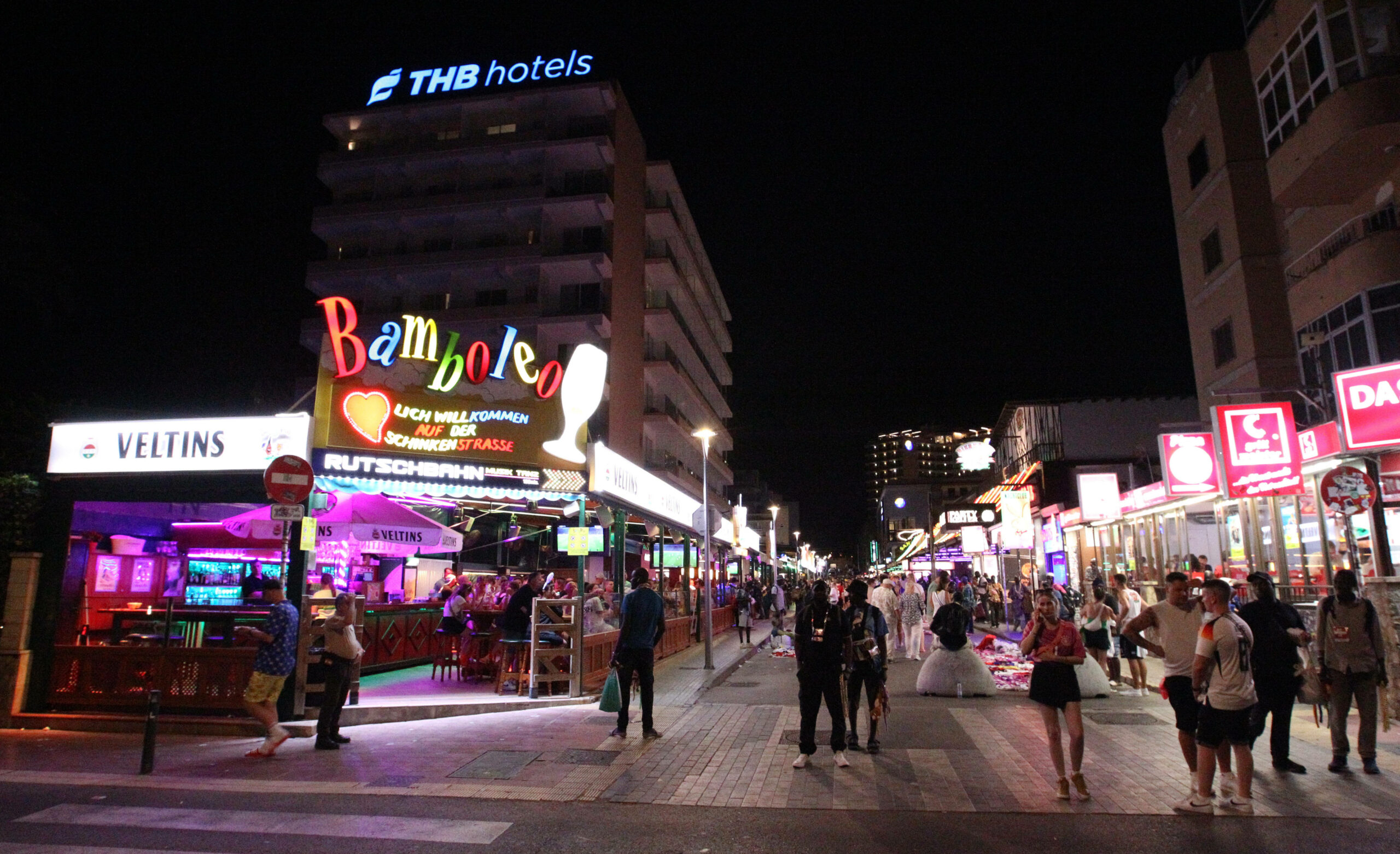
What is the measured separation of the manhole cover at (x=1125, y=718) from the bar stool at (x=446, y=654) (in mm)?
10018

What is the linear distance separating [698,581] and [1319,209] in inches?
910

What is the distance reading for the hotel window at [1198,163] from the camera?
2405cm

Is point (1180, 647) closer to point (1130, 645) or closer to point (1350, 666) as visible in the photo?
point (1350, 666)

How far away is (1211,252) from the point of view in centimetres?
2394

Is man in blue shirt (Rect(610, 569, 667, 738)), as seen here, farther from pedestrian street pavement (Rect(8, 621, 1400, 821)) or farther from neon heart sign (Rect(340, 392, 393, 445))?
neon heart sign (Rect(340, 392, 393, 445))

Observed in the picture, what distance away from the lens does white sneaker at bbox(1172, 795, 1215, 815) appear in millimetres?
6605

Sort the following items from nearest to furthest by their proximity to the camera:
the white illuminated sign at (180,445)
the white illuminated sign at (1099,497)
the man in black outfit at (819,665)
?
the man in black outfit at (819,665) → the white illuminated sign at (180,445) → the white illuminated sign at (1099,497)

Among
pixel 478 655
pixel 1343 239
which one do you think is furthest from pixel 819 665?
pixel 1343 239

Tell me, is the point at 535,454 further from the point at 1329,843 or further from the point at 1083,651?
the point at 1329,843

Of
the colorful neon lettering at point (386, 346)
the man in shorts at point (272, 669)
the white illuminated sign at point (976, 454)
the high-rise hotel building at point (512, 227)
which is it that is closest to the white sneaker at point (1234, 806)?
the man in shorts at point (272, 669)

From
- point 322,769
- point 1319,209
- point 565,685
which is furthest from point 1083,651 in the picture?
point 1319,209

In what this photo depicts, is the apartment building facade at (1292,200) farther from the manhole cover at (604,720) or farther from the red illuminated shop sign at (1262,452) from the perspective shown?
the manhole cover at (604,720)

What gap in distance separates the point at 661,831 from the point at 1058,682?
3720 mm

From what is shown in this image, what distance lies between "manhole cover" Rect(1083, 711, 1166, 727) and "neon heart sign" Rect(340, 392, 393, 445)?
10.9 metres
